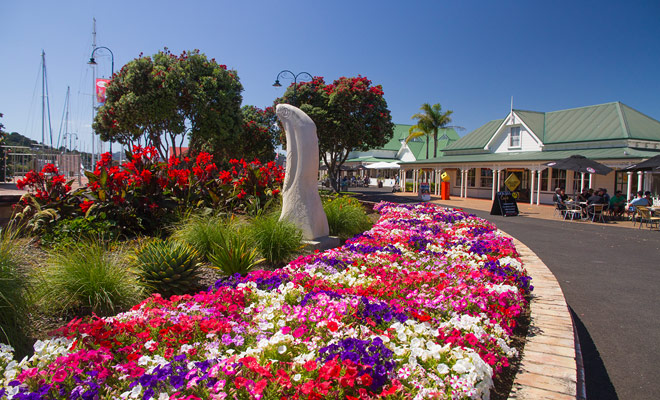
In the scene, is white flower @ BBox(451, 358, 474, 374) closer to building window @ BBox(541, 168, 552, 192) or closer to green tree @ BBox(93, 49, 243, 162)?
green tree @ BBox(93, 49, 243, 162)

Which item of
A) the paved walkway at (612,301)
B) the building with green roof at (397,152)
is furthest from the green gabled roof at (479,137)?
the paved walkway at (612,301)

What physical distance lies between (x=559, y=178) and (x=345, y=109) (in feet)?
44.8

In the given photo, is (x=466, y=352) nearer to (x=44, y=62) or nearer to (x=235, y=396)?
(x=235, y=396)

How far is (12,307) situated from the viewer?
8.74 feet

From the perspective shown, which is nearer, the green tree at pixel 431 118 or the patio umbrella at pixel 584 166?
the patio umbrella at pixel 584 166

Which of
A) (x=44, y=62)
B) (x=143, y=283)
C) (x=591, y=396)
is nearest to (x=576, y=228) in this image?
(x=591, y=396)

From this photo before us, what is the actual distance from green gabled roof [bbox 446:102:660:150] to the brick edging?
20.6 m

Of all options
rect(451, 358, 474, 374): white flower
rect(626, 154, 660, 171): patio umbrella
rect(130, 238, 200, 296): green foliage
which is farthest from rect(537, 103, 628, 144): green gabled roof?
rect(130, 238, 200, 296): green foliage

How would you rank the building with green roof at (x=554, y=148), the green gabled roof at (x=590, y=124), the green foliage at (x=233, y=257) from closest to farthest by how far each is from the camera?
the green foliage at (x=233, y=257)
the building with green roof at (x=554, y=148)
the green gabled roof at (x=590, y=124)

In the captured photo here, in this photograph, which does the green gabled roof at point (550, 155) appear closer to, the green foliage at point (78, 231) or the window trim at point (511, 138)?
the window trim at point (511, 138)

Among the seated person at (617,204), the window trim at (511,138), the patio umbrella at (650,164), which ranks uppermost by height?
the window trim at (511,138)

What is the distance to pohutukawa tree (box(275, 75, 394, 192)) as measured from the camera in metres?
21.0

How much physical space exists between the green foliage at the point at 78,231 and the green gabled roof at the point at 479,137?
25451 mm

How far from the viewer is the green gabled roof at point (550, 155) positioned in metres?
17.5
